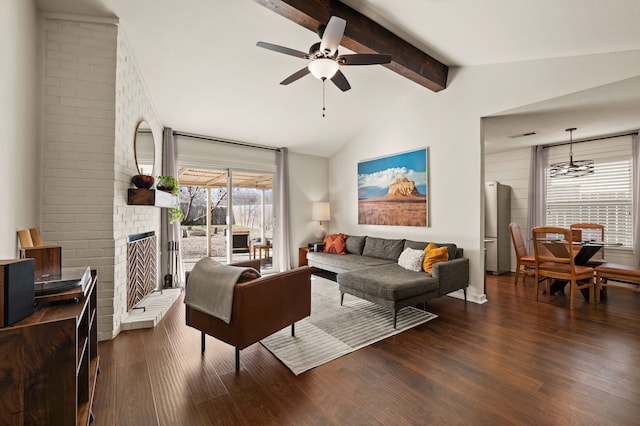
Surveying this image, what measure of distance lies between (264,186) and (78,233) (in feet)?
11.7

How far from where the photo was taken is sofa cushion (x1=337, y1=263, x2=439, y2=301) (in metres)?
3.02

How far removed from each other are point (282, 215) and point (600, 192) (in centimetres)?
585

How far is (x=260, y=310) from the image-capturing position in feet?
7.29

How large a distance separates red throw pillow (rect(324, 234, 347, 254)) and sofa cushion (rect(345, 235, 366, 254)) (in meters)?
0.09

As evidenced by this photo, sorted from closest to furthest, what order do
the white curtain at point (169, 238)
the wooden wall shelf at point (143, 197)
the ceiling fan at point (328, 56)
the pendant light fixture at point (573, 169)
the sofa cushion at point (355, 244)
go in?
the ceiling fan at point (328, 56), the wooden wall shelf at point (143, 197), the pendant light fixture at point (573, 169), the white curtain at point (169, 238), the sofa cushion at point (355, 244)

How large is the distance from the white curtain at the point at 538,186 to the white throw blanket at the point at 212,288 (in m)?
5.86

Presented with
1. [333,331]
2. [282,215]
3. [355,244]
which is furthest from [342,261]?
[333,331]

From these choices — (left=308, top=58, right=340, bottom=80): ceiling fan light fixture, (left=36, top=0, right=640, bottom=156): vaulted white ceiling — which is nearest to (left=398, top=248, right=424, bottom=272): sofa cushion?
(left=36, top=0, right=640, bottom=156): vaulted white ceiling

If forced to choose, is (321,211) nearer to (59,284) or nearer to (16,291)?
(59,284)

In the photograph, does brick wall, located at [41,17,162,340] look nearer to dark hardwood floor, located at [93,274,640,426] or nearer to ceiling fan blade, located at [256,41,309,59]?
dark hardwood floor, located at [93,274,640,426]

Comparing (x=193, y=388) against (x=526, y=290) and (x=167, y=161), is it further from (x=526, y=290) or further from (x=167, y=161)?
Result: (x=526, y=290)

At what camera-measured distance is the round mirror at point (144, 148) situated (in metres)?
3.29

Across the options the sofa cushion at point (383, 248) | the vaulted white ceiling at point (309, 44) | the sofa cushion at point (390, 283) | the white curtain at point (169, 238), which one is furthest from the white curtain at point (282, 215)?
the sofa cushion at point (390, 283)

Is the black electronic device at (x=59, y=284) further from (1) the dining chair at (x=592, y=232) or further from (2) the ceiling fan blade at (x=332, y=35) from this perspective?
(1) the dining chair at (x=592, y=232)
